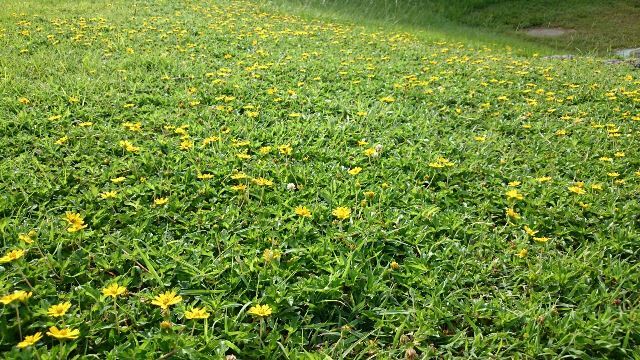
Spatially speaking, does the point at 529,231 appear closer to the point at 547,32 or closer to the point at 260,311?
the point at 260,311

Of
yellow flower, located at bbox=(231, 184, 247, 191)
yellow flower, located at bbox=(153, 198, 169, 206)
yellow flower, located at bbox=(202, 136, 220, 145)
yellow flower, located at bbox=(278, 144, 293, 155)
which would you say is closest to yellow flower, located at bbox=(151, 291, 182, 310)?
yellow flower, located at bbox=(153, 198, 169, 206)

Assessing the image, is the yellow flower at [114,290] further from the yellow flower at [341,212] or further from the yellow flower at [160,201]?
the yellow flower at [341,212]

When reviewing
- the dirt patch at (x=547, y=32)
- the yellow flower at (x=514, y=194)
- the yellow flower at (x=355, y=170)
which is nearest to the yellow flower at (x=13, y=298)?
the yellow flower at (x=355, y=170)

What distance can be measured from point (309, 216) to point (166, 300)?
30.5 inches

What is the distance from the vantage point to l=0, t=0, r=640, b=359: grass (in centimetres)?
169

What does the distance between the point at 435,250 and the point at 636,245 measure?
94 centimetres

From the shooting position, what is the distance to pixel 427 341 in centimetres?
170

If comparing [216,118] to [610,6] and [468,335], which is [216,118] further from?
[610,6]

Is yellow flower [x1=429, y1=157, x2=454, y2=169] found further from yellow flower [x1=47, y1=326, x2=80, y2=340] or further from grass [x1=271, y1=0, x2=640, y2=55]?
grass [x1=271, y1=0, x2=640, y2=55]

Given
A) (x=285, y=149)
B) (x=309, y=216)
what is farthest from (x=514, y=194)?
(x=285, y=149)

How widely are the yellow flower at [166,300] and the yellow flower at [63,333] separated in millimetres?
244

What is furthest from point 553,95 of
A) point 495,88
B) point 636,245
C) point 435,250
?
point 435,250

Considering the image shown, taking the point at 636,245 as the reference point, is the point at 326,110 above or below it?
above

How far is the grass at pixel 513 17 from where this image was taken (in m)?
10.4
